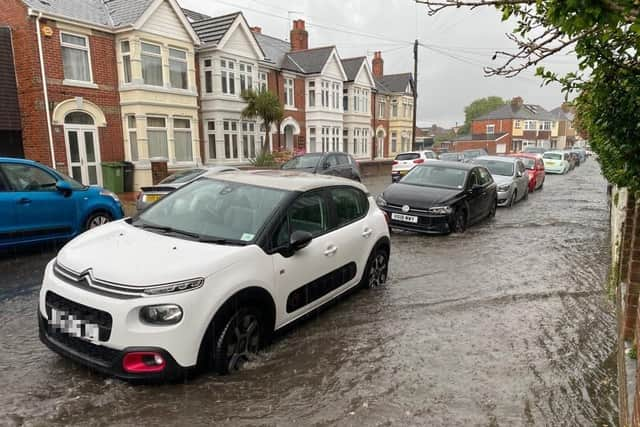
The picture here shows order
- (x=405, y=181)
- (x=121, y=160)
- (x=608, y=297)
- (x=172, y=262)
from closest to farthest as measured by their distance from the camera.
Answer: (x=172, y=262) → (x=608, y=297) → (x=405, y=181) → (x=121, y=160)

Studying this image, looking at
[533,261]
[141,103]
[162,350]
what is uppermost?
[141,103]

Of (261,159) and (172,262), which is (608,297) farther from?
(261,159)

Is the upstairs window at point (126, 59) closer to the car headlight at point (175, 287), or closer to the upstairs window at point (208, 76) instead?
the upstairs window at point (208, 76)

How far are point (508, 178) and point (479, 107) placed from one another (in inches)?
4164

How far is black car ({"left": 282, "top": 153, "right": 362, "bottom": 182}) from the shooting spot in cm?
1433

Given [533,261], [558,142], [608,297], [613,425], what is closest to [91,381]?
[613,425]

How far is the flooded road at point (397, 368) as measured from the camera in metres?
3.10

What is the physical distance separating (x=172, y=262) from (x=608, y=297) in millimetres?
5572

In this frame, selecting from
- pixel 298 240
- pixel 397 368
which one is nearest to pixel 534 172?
pixel 397 368

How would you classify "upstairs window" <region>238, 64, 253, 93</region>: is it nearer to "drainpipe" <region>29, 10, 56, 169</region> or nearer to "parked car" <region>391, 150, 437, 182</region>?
"parked car" <region>391, 150, 437, 182</region>

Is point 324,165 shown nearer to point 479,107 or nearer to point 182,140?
point 182,140

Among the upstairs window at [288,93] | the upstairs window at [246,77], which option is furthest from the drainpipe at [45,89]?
the upstairs window at [288,93]

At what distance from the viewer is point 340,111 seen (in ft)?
97.4

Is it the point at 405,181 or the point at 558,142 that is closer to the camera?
the point at 405,181
